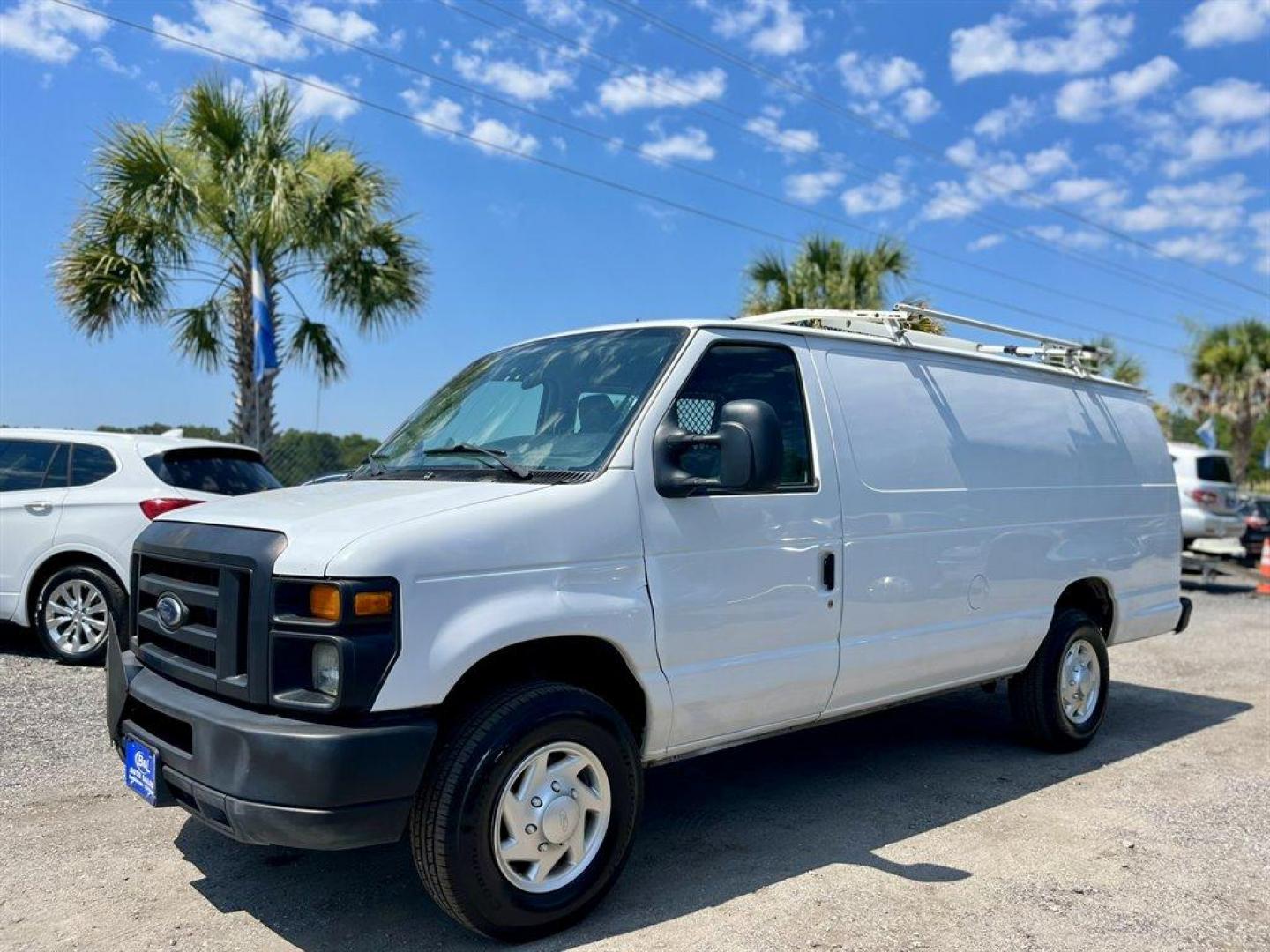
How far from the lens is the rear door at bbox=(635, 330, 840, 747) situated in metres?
3.86

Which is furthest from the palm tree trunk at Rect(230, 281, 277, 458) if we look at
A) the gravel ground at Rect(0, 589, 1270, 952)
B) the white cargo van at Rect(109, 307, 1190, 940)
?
the white cargo van at Rect(109, 307, 1190, 940)

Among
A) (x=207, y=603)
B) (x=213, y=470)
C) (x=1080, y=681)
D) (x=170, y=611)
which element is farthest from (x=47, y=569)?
(x=1080, y=681)

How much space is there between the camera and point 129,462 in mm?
7570

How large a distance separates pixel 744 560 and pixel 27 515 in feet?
19.7

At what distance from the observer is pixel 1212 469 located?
15.7 m

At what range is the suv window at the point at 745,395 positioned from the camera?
4059mm

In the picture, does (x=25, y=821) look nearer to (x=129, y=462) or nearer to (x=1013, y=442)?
(x=129, y=462)

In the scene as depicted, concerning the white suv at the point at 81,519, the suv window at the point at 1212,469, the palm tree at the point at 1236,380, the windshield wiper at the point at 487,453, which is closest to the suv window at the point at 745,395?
the windshield wiper at the point at 487,453

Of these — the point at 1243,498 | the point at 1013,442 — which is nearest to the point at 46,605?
the point at 1013,442

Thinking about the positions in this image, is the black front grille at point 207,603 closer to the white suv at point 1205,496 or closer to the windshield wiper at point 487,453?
the windshield wiper at point 487,453

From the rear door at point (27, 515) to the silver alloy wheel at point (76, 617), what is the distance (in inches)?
11.0

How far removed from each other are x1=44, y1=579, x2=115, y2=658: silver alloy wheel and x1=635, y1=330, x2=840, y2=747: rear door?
5.35 m

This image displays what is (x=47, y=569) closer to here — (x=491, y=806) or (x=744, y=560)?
(x=491, y=806)

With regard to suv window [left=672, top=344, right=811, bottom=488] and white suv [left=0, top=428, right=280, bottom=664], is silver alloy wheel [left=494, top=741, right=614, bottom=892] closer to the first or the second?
suv window [left=672, top=344, right=811, bottom=488]
